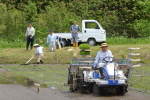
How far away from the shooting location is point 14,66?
24.2 metres

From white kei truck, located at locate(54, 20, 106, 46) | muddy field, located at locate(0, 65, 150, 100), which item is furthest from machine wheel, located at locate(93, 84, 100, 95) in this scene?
white kei truck, located at locate(54, 20, 106, 46)

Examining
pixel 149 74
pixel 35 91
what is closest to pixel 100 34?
pixel 149 74

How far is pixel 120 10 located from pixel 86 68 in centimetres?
2760

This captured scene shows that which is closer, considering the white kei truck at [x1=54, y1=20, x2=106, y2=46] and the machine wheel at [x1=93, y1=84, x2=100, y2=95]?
the machine wheel at [x1=93, y1=84, x2=100, y2=95]

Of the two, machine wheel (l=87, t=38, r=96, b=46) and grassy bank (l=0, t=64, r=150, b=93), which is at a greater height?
machine wheel (l=87, t=38, r=96, b=46)

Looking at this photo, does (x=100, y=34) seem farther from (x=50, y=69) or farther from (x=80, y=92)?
(x=80, y=92)

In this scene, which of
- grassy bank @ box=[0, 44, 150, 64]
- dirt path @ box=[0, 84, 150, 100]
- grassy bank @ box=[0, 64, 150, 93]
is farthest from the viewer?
grassy bank @ box=[0, 44, 150, 64]

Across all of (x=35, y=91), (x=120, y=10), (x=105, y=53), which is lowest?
(x=35, y=91)

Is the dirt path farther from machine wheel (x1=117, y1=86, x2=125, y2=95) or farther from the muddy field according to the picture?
machine wheel (x1=117, y1=86, x2=125, y2=95)

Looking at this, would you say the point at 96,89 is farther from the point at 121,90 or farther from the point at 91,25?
the point at 91,25

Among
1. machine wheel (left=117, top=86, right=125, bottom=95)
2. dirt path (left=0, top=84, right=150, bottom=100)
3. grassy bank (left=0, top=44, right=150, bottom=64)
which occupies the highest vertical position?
grassy bank (left=0, top=44, right=150, bottom=64)

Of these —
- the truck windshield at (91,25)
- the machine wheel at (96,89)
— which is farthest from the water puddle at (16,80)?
the truck windshield at (91,25)

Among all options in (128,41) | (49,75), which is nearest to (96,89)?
(49,75)

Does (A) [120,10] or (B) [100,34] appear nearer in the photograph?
(B) [100,34]
